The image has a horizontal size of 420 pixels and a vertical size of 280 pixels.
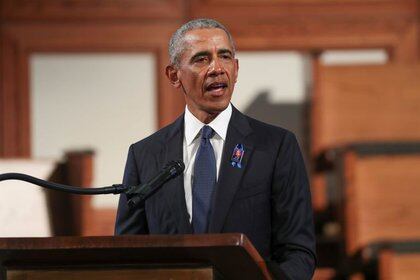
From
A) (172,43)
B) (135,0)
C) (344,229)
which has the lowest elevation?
(344,229)

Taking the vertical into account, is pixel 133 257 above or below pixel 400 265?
above

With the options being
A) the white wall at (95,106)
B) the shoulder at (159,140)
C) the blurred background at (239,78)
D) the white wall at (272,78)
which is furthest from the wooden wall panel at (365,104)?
the shoulder at (159,140)

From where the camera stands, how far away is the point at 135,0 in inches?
90.5

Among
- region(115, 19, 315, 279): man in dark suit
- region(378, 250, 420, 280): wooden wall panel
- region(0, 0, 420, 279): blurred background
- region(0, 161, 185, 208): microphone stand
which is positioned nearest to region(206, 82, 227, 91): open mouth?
region(115, 19, 315, 279): man in dark suit

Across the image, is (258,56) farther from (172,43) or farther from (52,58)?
(172,43)

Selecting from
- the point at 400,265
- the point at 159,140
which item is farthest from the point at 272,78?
the point at 159,140

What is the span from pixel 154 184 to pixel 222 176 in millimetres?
94

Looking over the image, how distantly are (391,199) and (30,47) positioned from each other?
88 centimetres

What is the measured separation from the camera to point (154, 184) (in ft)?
2.55

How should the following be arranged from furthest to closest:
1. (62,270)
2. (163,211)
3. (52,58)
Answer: (52,58)
(163,211)
(62,270)

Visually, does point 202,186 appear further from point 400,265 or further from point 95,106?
point 95,106

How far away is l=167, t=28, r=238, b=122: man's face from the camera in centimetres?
85

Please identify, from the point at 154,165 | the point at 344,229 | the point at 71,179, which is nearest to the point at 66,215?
the point at 71,179

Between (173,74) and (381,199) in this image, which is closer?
(173,74)
